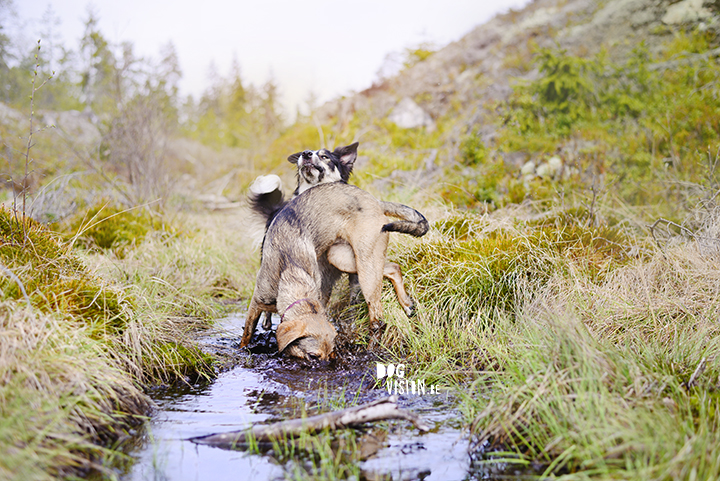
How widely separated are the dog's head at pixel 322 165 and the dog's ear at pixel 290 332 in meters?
1.49

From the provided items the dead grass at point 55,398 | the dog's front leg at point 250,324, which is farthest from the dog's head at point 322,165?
the dead grass at point 55,398

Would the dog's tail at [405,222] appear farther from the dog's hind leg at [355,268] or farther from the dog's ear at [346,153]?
the dog's ear at [346,153]

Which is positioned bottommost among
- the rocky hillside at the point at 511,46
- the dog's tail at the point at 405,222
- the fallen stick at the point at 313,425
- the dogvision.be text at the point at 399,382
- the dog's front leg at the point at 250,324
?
the dogvision.be text at the point at 399,382

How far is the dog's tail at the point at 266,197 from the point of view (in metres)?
5.27

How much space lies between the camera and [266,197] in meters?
5.39

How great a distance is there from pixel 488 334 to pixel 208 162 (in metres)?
18.7

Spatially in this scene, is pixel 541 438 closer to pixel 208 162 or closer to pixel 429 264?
pixel 429 264

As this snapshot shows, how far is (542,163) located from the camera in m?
8.38

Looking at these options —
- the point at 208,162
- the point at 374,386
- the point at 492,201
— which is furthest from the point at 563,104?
the point at 208,162

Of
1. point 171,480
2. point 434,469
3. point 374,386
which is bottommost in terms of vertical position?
point 374,386

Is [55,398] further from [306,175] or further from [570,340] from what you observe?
[306,175]

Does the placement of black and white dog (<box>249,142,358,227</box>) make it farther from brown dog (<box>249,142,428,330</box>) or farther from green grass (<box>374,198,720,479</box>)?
green grass (<box>374,198,720,479</box>)

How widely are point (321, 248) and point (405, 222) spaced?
82 cm

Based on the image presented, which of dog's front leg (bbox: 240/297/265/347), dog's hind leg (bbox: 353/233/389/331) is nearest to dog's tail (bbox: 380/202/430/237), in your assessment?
dog's hind leg (bbox: 353/233/389/331)
